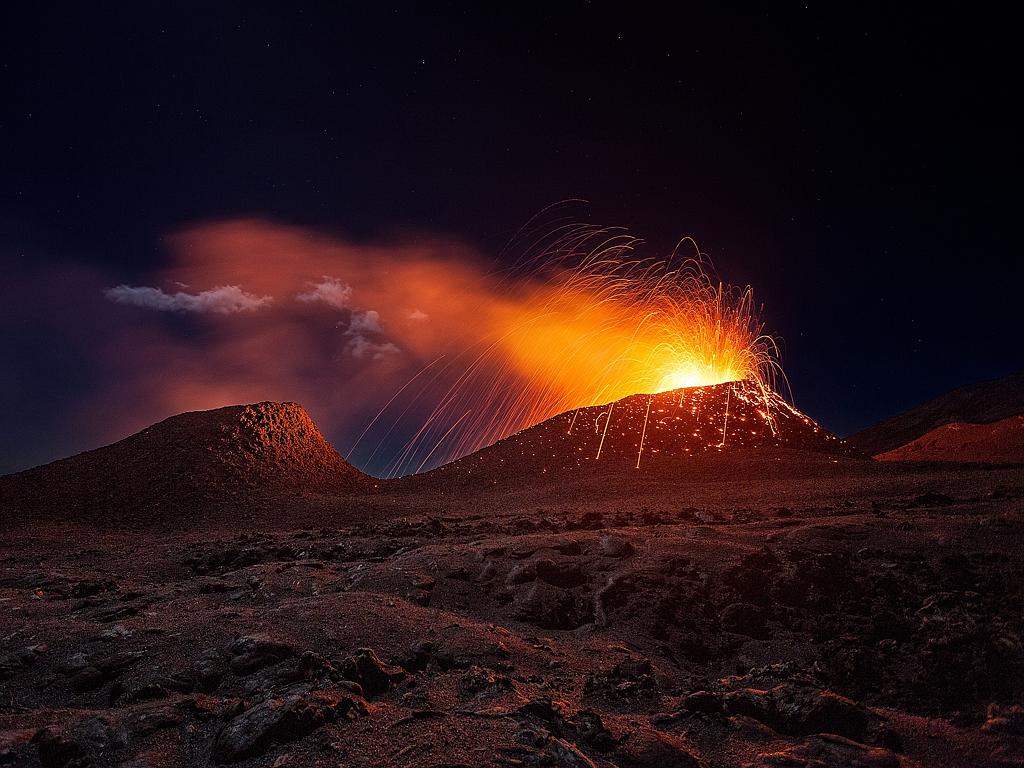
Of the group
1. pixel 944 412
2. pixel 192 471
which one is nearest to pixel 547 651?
pixel 192 471

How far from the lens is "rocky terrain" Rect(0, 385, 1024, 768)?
14.1 ft

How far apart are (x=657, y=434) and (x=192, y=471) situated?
88.0ft

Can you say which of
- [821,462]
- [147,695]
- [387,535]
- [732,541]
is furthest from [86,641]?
[821,462]

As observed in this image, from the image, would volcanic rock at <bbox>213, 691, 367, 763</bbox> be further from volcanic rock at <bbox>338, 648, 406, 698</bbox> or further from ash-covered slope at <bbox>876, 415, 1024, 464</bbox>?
ash-covered slope at <bbox>876, 415, 1024, 464</bbox>

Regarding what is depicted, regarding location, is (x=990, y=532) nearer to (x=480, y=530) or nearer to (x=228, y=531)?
(x=480, y=530)

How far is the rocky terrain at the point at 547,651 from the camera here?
4.31m

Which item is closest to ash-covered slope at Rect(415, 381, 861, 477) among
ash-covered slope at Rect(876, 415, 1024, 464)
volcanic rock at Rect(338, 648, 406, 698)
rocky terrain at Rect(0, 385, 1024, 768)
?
ash-covered slope at Rect(876, 415, 1024, 464)

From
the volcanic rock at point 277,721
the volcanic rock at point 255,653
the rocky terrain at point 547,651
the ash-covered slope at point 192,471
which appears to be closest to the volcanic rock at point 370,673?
the rocky terrain at point 547,651

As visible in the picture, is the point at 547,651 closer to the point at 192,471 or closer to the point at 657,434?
the point at 192,471

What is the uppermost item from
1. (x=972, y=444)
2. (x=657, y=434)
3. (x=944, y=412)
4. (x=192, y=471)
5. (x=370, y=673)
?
(x=944, y=412)

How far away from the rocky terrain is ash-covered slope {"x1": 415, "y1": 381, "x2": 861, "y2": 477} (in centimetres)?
2075

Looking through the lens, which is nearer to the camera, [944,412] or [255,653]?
[255,653]

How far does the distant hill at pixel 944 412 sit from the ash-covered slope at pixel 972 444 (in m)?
9.78

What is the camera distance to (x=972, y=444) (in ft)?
145
